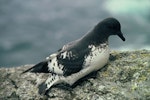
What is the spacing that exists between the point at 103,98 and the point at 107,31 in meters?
1.58

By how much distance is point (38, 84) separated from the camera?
11.2 m

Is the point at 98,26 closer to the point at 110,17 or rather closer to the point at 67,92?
the point at 110,17

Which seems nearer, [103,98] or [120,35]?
[103,98]

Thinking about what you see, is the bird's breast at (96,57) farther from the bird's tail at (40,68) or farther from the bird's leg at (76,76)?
the bird's tail at (40,68)

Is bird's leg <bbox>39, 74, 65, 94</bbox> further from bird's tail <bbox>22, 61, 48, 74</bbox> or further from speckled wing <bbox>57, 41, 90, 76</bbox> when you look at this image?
bird's tail <bbox>22, 61, 48, 74</bbox>

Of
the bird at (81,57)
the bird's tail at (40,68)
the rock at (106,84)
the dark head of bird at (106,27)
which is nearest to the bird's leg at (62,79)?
the bird at (81,57)

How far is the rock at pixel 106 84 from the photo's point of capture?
10438mm

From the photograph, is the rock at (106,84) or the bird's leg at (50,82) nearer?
the rock at (106,84)

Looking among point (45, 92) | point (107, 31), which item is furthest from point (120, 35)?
point (45, 92)

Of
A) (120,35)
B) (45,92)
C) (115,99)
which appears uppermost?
(120,35)

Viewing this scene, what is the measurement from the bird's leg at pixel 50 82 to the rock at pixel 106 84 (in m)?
0.10

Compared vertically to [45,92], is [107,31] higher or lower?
higher

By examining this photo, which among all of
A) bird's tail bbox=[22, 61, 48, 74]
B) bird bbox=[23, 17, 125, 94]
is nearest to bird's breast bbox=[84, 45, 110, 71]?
bird bbox=[23, 17, 125, 94]

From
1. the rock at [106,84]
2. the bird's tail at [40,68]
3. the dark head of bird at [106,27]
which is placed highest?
the dark head of bird at [106,27]
